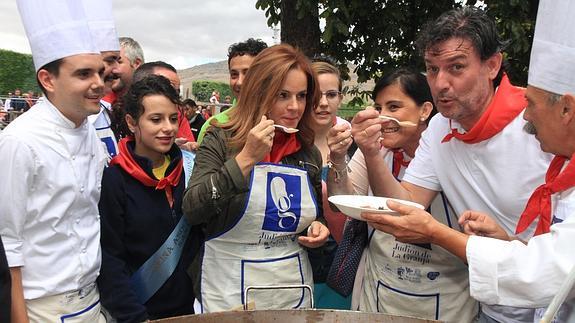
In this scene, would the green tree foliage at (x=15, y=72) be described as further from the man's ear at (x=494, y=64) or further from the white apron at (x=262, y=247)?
the man's ear at (x=494, y=64)

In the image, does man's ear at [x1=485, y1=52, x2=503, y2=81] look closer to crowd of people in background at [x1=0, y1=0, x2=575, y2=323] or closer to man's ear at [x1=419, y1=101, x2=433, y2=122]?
crowd of people in background at [x1=0, y1=0, x2=575, y2=323]

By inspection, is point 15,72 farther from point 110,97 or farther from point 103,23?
point 103,23

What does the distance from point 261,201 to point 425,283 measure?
31.2 inches

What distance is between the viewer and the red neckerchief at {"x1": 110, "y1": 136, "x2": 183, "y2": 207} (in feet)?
Answer: 7.48

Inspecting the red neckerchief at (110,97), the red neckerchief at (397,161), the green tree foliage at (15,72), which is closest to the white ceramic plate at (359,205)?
the red neckerchief at (397,161)

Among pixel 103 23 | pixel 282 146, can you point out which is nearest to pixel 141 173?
pixel 282 146

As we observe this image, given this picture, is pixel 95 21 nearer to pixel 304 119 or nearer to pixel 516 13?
pixel 304 119

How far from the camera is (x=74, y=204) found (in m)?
1.86

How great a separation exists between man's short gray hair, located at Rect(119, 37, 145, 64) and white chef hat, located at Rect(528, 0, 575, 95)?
317 centimetres

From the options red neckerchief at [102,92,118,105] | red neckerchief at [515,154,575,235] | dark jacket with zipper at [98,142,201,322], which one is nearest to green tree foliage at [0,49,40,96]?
red neckerchief at [102,92,118,105]

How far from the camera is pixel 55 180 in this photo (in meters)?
1.78

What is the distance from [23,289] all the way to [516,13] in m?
5.51

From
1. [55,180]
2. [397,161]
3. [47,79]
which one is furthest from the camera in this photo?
[397,161]

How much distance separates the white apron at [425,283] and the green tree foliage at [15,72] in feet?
103
